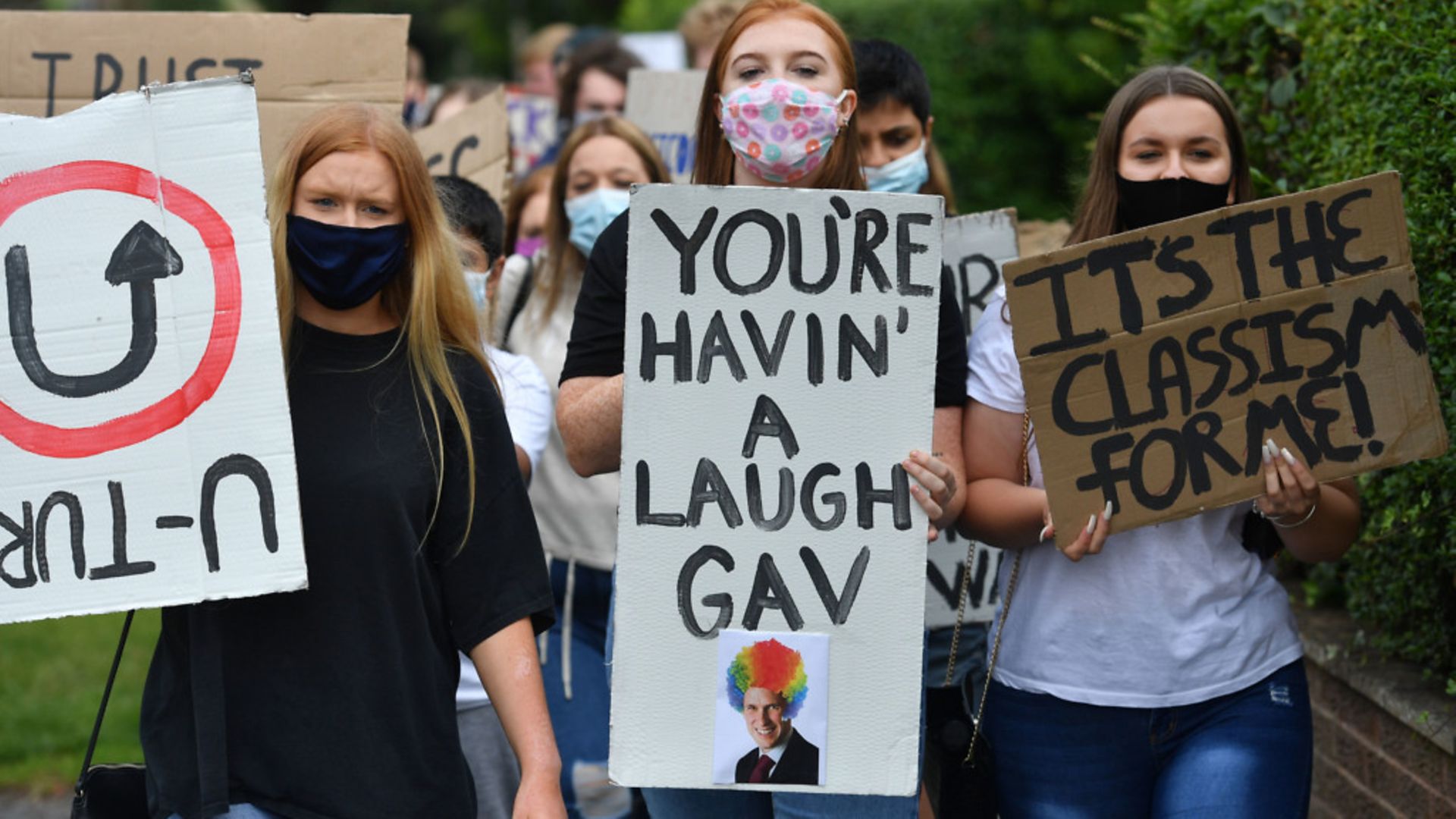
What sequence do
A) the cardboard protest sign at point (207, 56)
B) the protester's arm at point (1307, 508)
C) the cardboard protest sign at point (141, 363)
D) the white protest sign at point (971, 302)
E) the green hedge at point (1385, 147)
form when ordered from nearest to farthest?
the cardboard protest sign at point (141, 363) < the protester's arm at point (1307, 508) < the green hedge at point (1385, 147) < the white protest sign at point (971, 302) < the cardboard protest sign at point (207, 56)

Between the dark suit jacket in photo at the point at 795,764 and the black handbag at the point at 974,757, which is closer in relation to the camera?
the dark suit jacket in photo at the point at 795,764

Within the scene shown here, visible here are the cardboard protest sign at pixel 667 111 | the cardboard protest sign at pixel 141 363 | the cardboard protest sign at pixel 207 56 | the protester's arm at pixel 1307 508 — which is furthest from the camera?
the cardboard protest sign at pixel 667 111

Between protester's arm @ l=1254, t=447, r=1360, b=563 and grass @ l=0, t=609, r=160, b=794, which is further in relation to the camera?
grass @ l=0, t=609, r=160, b=794

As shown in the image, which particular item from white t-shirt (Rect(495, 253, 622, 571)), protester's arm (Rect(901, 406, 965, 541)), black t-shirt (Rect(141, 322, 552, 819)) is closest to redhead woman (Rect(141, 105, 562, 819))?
black t-shirt (Rect(141, 322, 552, 819))

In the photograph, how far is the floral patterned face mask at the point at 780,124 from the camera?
311 cm

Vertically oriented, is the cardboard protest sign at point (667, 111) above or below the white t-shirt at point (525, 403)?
above

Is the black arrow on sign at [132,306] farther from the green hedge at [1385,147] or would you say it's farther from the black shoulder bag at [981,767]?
the green hedge at [1385,147]

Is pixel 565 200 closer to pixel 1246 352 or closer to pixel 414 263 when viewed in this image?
pixel 414 263

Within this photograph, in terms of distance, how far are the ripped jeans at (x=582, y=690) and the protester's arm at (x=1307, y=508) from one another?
179 cm

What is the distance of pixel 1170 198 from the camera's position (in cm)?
324

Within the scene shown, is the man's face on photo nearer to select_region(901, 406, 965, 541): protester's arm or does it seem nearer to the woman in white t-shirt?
select_region(901, 406, 965, 541): protester's arm

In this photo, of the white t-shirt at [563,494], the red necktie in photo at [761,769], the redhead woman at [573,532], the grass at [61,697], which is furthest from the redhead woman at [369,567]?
the grass at [61,697]

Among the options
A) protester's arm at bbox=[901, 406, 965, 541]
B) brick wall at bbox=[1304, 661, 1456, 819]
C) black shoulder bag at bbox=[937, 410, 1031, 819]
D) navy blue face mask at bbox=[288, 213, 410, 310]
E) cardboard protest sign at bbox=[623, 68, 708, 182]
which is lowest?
brick wall at bbox=[1304, 661, 1456, 819]

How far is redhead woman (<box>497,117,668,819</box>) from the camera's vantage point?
4402mm
